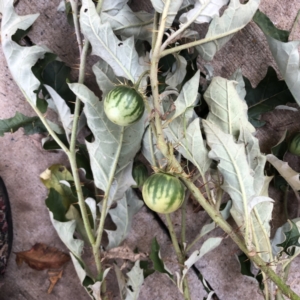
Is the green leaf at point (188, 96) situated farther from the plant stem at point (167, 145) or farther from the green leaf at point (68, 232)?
the green leaf at point (68, 232)

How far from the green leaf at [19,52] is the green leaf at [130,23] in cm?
16

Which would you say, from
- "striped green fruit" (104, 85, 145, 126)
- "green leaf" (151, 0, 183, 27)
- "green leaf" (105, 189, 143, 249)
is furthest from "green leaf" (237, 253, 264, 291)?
"green leaf" (151, 0, 183, 27)

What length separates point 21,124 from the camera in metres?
0.82

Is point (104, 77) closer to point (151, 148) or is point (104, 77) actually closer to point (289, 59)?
point (151, 148)

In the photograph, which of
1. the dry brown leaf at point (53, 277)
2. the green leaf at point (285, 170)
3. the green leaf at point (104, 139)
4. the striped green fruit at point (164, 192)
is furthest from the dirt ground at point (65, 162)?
the striped green fruit at point (164, 192)

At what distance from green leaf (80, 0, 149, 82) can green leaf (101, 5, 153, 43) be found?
70mm

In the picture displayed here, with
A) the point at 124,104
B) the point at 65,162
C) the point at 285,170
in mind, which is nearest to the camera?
the point at 124,104

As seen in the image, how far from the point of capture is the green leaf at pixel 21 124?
0.80m

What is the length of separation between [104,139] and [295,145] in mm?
478

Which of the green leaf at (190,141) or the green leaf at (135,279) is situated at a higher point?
the green leaf at (190,141)

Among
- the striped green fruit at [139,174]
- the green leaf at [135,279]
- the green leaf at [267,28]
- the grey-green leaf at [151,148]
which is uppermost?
the green leaf at [267,28]

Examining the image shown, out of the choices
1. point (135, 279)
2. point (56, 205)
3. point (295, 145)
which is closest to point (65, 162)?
point (56, 205)

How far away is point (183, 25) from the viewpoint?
2.22ft

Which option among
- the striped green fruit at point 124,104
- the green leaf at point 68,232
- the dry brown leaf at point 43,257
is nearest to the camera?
the striped green fruit at point 124,104
